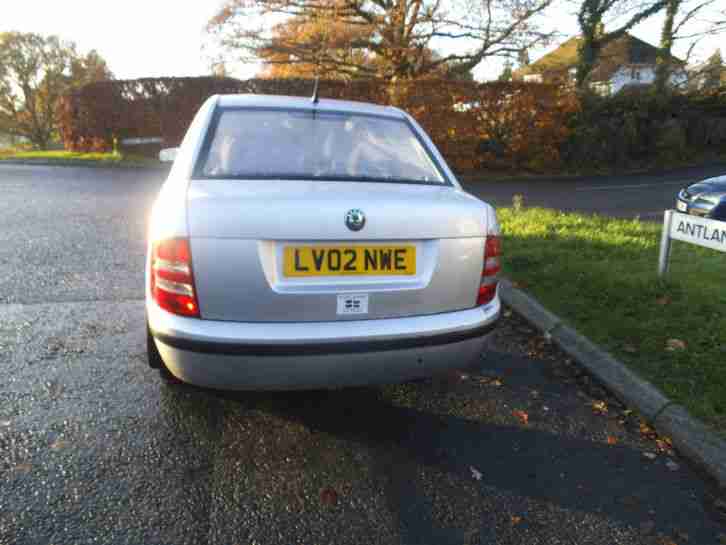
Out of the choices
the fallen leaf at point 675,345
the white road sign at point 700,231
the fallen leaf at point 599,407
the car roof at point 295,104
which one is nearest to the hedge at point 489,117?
the white road sign at point 700,231

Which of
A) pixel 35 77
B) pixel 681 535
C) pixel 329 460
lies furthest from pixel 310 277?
pixel 35 77

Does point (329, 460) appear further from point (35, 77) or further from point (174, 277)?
point (35, 77)

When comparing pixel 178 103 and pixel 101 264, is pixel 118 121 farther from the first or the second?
pixel 101 264

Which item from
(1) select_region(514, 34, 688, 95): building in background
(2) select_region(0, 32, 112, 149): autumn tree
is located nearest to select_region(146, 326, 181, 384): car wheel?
(1) select_region(514, 34, 688, 95): building in background

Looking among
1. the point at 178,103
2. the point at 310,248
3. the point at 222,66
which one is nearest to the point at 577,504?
the point at 310,248

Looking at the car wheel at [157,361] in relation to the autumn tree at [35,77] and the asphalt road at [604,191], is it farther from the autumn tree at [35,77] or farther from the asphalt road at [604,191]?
the autumn tree at [35,77]

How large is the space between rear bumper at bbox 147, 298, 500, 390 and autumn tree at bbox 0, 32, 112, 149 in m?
40.4

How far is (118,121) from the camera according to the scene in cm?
1609

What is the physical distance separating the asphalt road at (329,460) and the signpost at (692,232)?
1418mm

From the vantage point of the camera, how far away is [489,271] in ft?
8.14

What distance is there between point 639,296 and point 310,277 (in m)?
3.20

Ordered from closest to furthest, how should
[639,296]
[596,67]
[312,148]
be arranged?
[312,148] → [639,296] → [596,67]

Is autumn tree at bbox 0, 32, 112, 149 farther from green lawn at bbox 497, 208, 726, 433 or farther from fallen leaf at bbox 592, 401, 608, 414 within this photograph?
fallen leaf at bbox 592, 401, 608, 414

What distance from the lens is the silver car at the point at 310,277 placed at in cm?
206
